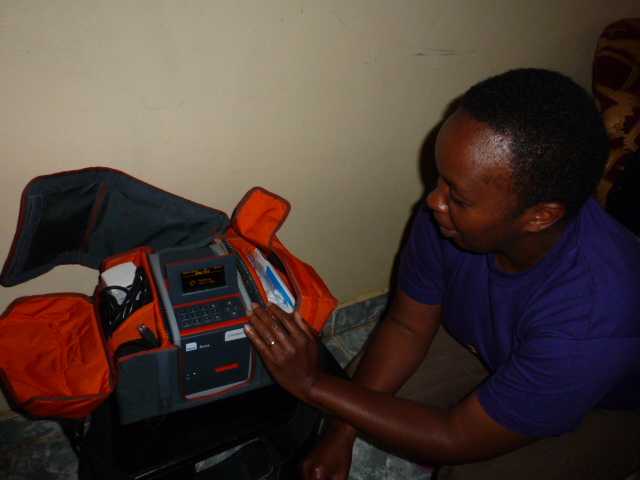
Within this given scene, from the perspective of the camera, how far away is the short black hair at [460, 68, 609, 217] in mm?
636

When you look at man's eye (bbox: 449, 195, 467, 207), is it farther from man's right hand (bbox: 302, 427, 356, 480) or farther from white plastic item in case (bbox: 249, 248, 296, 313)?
man's right hand (bbox: 302, 427, 356, 480)

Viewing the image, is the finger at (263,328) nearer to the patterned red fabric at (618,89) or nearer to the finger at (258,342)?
the finger at (258,342)

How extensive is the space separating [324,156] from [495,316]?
0.66 metres

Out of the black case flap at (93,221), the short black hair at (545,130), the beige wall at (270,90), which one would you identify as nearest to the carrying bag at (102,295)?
the black case flap at (93,221)

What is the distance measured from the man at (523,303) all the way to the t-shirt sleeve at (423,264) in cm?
3

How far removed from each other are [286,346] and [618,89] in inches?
57.4

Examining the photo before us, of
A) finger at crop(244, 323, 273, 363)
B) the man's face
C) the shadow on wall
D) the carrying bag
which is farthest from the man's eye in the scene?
the shadow on wall

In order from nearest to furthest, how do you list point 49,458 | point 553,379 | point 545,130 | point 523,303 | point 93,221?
point 545,130
point 553,379
point 523,303
point 93,221
point 49,458

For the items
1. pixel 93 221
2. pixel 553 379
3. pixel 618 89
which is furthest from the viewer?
pixel 618 89

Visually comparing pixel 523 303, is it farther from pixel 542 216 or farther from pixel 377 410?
pixel 377 410

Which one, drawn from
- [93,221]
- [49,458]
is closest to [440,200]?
[93,221]

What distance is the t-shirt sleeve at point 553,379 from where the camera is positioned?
724 mm

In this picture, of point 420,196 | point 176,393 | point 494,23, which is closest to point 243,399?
point 176,393

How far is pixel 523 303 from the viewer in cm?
84
